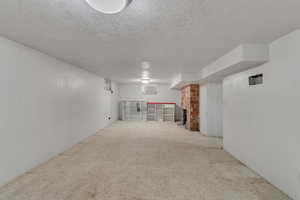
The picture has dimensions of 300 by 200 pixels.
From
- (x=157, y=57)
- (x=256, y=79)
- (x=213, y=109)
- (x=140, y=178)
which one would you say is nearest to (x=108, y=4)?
(x=157, y=57)

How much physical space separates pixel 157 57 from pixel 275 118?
7.57 ft

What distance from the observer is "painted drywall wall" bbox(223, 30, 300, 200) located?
192cm

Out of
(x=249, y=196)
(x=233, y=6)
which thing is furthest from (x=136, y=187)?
(x=233, y=6)

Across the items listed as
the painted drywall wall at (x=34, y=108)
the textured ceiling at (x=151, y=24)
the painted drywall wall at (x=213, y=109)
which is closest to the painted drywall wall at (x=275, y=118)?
the textured ceiling at (x=151, y=24)

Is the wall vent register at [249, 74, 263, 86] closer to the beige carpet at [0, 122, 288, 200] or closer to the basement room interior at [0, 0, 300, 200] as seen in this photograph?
the basement room interior at [0, 0, 300, 200]

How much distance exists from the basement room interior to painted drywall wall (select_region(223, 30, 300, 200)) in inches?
0.6

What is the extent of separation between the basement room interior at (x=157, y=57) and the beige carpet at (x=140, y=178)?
17 millimetres

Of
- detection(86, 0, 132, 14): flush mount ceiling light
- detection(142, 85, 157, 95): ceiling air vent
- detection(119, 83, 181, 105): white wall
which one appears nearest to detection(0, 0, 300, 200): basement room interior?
detection(86, 0, 132, 14): flush mount ceiling light

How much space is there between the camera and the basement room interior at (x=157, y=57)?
1577mm

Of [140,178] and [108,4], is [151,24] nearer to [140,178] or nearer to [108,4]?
[108,4]

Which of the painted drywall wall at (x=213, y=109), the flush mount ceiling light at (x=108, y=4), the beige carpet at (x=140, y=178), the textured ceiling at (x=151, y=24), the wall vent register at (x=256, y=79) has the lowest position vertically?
the beige carpet at (x=140, y=178)

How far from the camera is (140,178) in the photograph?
235cm

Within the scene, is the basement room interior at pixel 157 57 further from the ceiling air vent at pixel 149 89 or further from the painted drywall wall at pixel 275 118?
the ceiling air vent at pixel 149 89

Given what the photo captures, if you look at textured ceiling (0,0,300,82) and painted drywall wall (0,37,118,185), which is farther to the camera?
painted drywall wall (0,37,118,185)
